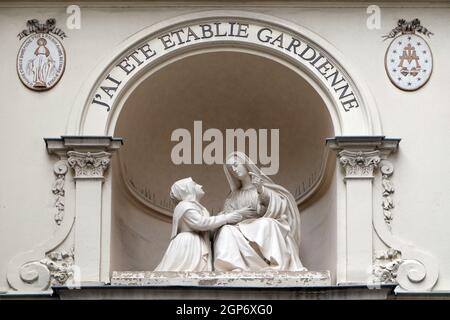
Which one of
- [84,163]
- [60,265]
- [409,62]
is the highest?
[409,62]

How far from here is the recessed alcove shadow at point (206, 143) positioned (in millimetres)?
18812

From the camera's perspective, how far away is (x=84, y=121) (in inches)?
725

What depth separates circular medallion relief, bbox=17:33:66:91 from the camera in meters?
18.6

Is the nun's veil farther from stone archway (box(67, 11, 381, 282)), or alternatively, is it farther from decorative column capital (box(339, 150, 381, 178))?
decorative column capital (box(339, 150, 381, 178))

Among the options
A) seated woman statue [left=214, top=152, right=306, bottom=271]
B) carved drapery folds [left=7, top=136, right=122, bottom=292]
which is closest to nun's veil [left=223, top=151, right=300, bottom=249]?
seated woman statue [left=214, top=152, right=306, bottom=271]

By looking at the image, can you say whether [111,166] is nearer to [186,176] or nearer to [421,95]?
[186,176]

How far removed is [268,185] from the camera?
61.2 feet

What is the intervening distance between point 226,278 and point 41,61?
10.2 feet

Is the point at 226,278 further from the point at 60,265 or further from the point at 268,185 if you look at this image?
the point at 60,265

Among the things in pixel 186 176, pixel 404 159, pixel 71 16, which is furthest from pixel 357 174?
pixel 71 16

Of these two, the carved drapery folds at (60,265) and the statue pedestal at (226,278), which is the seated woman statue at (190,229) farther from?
Answer: the carved drapery folds at (60,265)

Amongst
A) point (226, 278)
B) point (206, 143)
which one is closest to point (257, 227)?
point (226, 278)

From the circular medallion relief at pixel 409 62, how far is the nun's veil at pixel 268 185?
5.42 feet

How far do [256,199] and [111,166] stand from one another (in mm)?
1576
